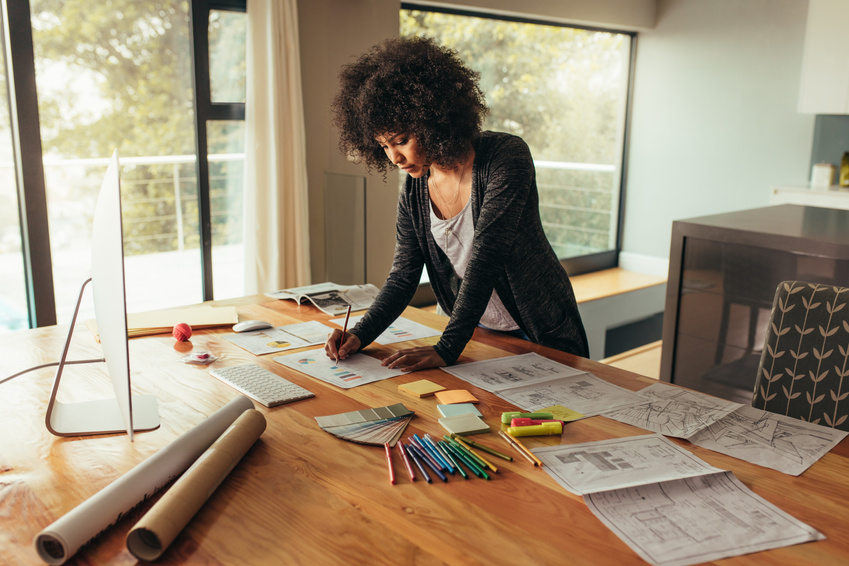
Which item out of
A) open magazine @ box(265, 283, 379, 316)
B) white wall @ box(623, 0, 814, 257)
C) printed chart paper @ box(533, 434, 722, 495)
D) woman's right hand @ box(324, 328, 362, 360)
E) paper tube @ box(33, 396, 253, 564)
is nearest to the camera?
paper tube @ box(33, 396, 253, 564)

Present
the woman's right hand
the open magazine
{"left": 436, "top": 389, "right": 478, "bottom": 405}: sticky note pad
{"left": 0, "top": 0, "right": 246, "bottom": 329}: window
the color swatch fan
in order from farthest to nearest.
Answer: {"left": 0, "top": 0, "right": 246, "bottom": 329}: window → the open magazine → the woman's right hand → {"left": 436, "top": 389, "right": 478, "bottom": 405}: sticky note pad → the color swatch fan

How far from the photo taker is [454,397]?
4.23 ft

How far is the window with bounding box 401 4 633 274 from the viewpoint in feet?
14.1

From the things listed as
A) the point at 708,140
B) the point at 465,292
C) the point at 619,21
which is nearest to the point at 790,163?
the point at 708,140

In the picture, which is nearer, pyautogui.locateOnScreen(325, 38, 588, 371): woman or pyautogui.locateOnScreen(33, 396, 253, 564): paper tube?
pyautogui.locateOnScreen(33, 396, 253, 564): paper tube

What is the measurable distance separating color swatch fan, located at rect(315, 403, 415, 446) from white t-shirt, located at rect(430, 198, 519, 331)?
586 millimetres

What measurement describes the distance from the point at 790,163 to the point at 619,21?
1544 mm

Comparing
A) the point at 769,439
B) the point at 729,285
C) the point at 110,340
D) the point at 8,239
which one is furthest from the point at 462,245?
the point at 8,239

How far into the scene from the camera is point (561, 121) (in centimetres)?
486

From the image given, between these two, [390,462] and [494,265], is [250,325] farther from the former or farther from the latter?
[390,462]

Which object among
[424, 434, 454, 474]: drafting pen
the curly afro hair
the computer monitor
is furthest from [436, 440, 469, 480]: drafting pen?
the curly afro hair

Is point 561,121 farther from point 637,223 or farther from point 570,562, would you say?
point 570,562

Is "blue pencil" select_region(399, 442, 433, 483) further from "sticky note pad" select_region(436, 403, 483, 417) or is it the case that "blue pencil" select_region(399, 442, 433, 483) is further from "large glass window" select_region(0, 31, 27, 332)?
"large glass window" select_region(0, 31, 27, 332)

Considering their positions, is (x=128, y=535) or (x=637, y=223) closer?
(x=128, y=535)
